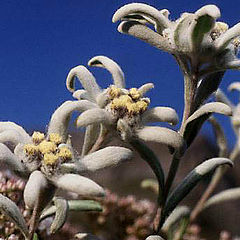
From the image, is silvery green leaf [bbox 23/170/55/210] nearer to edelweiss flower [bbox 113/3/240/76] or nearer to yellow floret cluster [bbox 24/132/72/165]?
yellow floret cluster [bbox 24/132/72/165]

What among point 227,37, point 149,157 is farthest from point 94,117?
point 227,37

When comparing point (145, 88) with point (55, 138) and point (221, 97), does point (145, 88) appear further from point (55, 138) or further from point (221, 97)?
point (221, 97)

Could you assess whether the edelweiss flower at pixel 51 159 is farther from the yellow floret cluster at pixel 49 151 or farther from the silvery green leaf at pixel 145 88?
the silvery green leaf at pixel 145 88

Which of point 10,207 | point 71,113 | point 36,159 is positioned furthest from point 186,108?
point 10,207

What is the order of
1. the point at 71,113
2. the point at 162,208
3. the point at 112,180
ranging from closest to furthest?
1. the point at 71,113
2. the point at 162,208
3. the point at 112,180

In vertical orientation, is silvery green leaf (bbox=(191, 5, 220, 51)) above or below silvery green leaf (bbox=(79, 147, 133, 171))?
above

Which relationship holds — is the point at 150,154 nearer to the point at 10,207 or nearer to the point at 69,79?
the point at 69,79

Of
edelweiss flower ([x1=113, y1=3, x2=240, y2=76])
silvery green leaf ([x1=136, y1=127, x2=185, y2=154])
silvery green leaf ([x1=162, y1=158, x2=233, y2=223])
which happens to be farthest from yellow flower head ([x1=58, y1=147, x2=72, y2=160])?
edelweiss flower ([x1=113, y1=3, x2=240, y2=76])
